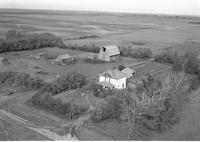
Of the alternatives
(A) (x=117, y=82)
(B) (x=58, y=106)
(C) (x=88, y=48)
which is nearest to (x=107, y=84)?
(A) (x=117, y=82)

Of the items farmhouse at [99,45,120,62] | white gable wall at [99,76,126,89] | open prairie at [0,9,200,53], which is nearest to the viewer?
white gable wall at [99,76,126,89]

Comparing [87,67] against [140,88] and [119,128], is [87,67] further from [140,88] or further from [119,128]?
[119,128]

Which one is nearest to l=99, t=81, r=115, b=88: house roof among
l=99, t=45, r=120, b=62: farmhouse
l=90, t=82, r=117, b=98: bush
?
l=90, t=82, r=117, b=98: bush

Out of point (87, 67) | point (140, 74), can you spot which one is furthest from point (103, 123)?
point (87, 67)

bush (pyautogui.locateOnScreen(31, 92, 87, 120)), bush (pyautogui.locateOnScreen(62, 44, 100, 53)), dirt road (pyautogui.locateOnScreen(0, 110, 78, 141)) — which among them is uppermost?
bush (pyautogui.locateOnScreen(62, 44, 100, 53))

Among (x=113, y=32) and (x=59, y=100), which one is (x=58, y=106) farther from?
(x=113, y=32)

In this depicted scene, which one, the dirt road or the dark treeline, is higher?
the dark treeline

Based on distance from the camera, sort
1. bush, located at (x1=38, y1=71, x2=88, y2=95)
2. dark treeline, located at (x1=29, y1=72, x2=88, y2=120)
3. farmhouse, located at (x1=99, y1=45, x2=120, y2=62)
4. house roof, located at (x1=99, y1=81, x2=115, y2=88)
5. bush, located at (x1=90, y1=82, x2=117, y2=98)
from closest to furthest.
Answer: dark treeline, located at (x1=29, y1=72, x2=88, y2=120) → bush, located at (x1=90, y1=82, x2=117, y2=98) → bush, located at (x1=38, y1=71, x2=88, y2=95) → house roof, located at (x1=99, y1=81, x2=115, y2=88) → farmhouse, located at (x1=99, y1=45, x2=120, y2=62)

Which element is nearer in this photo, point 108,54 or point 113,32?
point 108,54

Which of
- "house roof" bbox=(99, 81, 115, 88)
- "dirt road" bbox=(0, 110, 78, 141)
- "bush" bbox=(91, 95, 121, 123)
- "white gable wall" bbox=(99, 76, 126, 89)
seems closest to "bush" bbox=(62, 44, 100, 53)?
"white gable wall" bbox=(99, 76, 126, 89)

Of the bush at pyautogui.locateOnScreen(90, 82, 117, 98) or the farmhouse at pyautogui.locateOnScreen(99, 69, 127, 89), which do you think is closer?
the bush at pyautogui.locateOnScreen(90, 82, 117, 98)

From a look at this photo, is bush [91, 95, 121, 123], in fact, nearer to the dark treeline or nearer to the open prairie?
the dark treeline
